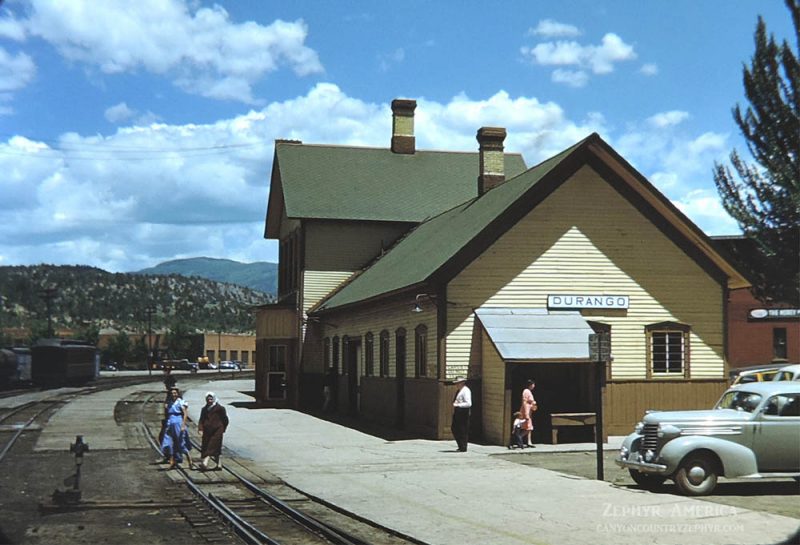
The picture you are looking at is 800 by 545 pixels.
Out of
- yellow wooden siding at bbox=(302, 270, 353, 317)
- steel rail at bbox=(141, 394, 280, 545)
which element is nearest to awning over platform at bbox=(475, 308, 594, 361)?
steel rail at bbox=(141, 394, 280, 545)

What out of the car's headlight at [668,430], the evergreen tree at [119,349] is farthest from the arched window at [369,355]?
the evergreen tree at [119,349]

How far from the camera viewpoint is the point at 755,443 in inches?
583

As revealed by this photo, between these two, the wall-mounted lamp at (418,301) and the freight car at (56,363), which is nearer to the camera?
the wall-mounted lamp at (418,301)

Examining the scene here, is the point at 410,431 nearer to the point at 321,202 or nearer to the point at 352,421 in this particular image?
the point at 352,421

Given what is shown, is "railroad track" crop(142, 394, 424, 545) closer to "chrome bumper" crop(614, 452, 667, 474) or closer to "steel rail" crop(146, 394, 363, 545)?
"steel rail" crop(146, 394, 363, 545)

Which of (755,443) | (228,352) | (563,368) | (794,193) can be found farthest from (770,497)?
(228,352)

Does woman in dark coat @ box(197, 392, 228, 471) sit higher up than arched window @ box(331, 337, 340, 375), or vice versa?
arched window @ box(331, 337, 340, 375)

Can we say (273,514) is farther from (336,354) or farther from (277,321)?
(277,321)

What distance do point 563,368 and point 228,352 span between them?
131024 mm

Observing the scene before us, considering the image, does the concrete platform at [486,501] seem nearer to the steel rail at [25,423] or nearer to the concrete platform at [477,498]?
the concrete platform at [477,498]

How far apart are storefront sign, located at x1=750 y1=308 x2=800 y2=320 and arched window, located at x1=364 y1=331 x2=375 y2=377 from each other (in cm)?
2463

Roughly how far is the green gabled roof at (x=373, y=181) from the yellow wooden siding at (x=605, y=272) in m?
15.5

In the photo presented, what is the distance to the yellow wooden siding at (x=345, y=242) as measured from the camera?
39.9 meters

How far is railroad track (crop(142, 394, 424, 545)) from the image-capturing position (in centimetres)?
1156
